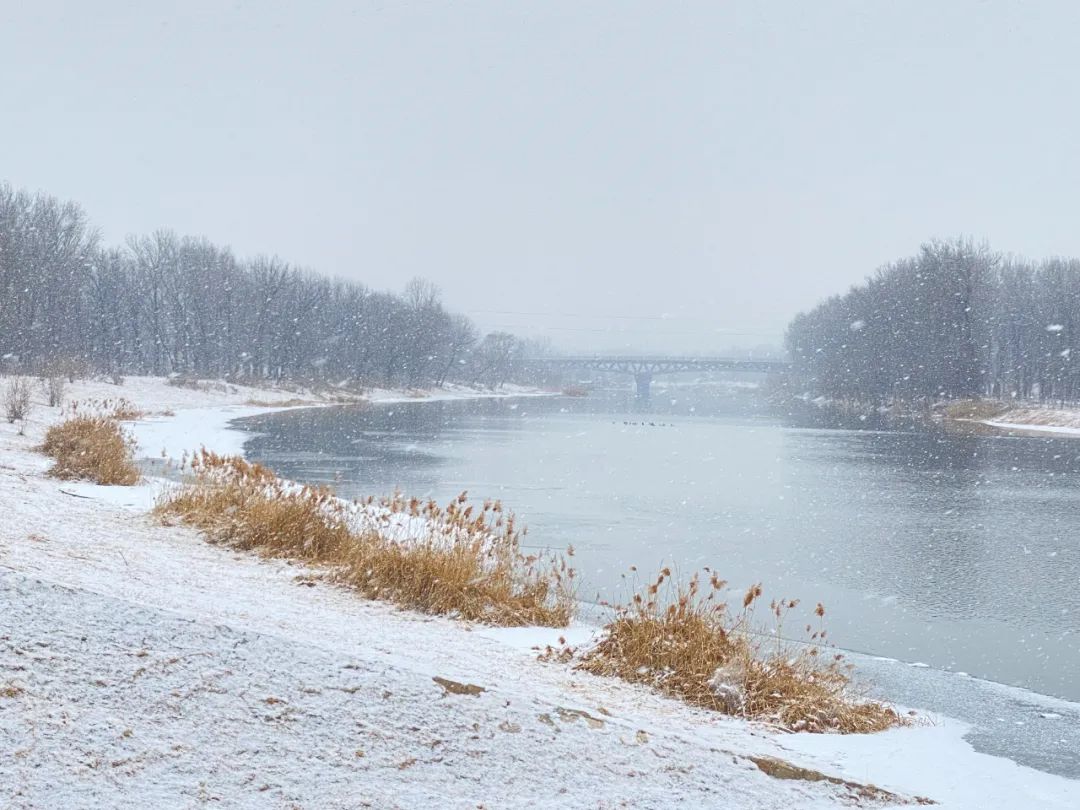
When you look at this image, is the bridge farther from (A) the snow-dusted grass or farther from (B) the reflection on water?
(B) the reflection on water

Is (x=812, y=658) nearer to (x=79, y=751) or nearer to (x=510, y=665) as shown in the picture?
(x=510, y=665)

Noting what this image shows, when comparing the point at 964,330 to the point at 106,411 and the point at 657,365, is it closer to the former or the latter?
the point at 106,411

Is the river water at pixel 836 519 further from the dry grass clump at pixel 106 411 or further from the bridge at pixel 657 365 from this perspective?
the bridge at pixel 657 365

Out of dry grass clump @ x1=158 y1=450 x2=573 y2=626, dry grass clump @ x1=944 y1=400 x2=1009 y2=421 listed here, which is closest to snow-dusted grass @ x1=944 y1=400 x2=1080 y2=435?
dry grass clump @ x1=944 y1=400 x2=1009 y2=421

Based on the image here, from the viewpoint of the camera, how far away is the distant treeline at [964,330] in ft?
218

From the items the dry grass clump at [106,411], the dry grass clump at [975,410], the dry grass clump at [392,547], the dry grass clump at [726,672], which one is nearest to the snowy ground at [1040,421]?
the dry grass clump at [975,410]

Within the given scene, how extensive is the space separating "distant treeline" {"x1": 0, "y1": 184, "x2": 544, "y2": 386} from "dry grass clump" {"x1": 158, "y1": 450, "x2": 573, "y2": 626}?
35913 millimetres

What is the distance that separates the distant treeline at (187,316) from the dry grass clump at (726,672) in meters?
41.8

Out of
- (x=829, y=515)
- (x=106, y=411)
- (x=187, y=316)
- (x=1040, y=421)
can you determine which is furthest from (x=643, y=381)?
(x=829, y=515)

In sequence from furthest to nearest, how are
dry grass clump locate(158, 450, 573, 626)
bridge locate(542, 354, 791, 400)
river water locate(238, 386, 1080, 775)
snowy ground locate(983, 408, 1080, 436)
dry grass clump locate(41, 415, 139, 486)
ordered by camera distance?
1. bridge locate(542, 354, 791, 400)
2. snowy ground locate(983, 408, 1080, 436)
3. dry grass clump locate(41, 415, 139, 486)
4. river water locate(238, 386, 1080, 775)
5. dry grass clump locate(158, 450, 573, 626)

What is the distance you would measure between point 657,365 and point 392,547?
13447 cm

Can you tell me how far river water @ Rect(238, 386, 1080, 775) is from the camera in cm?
1053

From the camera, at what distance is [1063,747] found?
6.79 m

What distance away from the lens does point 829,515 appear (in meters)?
19.8
